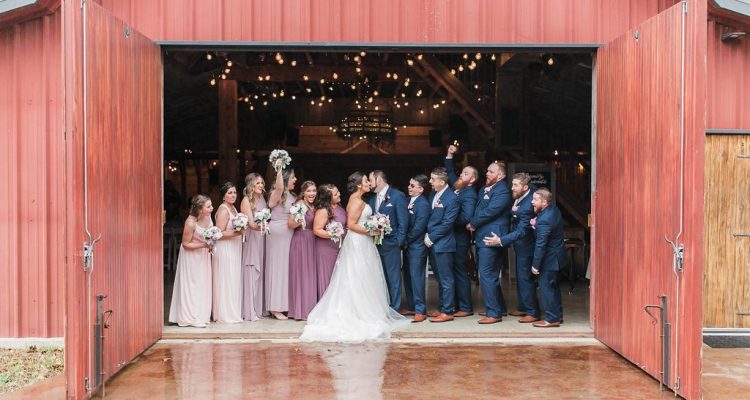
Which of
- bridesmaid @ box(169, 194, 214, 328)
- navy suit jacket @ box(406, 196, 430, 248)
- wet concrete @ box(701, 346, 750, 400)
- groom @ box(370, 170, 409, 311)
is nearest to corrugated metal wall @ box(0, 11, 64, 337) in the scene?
bridesmaid @ box(169, 194, 214, 328)

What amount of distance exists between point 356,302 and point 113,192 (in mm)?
3227

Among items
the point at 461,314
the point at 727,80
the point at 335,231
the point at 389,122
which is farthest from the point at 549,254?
the point at 389,122

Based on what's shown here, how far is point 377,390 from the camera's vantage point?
19.8 feet

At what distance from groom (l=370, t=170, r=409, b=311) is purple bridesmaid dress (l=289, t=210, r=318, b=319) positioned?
0.87m

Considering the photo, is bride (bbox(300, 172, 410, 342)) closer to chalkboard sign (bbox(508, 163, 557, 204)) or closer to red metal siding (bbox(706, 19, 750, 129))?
red metal siding (bbox(706, 19, 750, 129))

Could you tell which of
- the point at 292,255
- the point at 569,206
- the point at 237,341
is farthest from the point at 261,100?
the point at 237,341

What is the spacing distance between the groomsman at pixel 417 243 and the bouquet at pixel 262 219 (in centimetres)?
174

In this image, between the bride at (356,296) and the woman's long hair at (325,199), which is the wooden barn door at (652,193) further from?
the woman's long hair at (325,199)

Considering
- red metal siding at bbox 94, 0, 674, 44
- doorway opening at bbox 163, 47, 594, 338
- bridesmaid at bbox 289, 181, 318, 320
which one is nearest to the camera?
red metal siding at bbox 94, 0, 674, 44

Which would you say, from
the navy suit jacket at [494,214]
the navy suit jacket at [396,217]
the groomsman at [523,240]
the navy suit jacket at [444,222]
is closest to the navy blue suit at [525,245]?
the groomsman at [523,240]

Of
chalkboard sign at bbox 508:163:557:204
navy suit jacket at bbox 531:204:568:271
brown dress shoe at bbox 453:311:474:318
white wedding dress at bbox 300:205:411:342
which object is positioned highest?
chalkboard sign at bbox 508:163:557:204

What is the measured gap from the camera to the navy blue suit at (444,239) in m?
8.80

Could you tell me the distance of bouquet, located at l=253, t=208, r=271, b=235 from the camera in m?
8.97

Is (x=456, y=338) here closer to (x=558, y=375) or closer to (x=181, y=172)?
(x=558, y=375)
